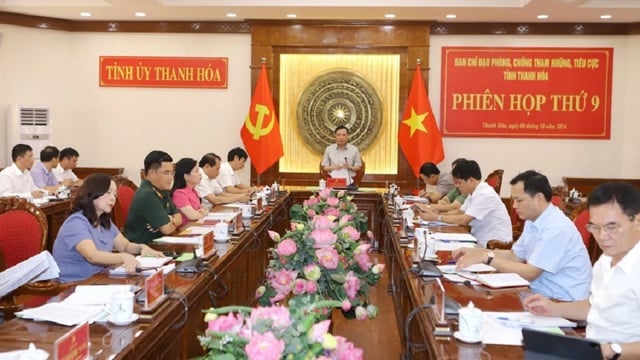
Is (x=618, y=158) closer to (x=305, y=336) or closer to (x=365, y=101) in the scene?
(x=365, y=101)

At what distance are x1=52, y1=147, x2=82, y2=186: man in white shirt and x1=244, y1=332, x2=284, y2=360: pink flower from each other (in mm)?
6117

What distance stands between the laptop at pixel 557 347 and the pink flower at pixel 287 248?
106 cm

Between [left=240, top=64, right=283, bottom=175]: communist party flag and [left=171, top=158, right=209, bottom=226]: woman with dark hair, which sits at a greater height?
[left=240, top=64, right=283, bottom=175]: communist party flag

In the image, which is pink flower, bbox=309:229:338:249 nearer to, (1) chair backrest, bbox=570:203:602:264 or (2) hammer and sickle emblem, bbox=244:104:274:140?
(1) chair backrest, bbox=570:203:602:264

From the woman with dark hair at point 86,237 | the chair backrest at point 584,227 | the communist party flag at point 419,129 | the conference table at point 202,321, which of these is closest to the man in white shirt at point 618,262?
the conference table at point 202,321

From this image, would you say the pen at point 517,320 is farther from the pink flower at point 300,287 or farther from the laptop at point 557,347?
the pink flower at point 300,287

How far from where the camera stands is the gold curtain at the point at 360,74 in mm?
7863

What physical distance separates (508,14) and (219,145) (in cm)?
353

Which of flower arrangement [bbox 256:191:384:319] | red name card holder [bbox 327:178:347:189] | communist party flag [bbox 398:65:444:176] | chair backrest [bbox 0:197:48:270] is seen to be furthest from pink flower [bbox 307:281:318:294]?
communist party flag [bbox 398:65:444:176]

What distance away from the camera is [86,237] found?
2895 millimetres

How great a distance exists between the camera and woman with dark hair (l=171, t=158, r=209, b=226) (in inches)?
178

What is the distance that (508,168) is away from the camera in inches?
307

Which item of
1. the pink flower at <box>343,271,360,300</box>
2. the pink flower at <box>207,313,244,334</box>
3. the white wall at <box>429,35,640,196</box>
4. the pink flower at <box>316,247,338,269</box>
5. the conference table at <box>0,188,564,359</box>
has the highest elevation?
the white wall at <box>429,35,640,196</box>

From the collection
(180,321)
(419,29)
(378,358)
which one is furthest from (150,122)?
(180,321)
